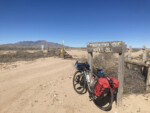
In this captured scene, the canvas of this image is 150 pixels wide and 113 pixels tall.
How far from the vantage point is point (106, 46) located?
124 inches

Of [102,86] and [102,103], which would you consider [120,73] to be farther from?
[102,103]

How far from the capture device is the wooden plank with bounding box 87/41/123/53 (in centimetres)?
275

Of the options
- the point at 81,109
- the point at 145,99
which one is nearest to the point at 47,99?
the point at 81,109

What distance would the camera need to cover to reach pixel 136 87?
153 inches

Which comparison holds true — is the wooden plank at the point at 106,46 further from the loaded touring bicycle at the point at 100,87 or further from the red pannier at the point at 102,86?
the red pannier at the point at 102,86

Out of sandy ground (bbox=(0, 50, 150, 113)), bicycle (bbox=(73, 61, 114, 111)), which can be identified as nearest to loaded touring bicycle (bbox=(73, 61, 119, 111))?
bicycle (bbox=(73, 61, 114, 111))

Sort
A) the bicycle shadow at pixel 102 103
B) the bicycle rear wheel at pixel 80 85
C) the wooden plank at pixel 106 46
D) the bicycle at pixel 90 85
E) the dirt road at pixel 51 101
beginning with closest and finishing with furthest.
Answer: the wooden plank at pixel 106 46 → the dirt road at pixel 51 101 → the bicycle shadow at pixel 102 103 → the bicycle at pixel 90 85 → the bicycle rear wheel at pixel 80 85

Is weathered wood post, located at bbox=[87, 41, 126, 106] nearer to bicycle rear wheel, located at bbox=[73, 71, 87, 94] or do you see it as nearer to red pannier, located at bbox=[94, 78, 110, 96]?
red pannier, located at bbox=[94, 78, 110, 96]

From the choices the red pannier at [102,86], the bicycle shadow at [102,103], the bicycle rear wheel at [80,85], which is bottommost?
the bicycle shadow at [102,103]

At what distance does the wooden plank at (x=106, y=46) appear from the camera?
108 inches

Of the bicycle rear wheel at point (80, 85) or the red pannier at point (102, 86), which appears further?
the bicycle rear wheel at point (80, 85)

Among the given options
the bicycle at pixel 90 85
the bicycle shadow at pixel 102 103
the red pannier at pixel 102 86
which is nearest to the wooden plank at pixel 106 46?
the bicycle at pixel 90 85

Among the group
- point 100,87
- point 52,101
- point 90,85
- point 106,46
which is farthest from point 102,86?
point 52,101

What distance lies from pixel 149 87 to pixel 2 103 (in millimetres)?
5051
